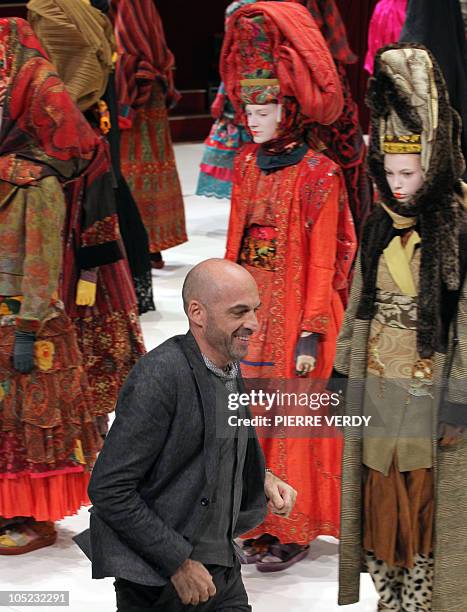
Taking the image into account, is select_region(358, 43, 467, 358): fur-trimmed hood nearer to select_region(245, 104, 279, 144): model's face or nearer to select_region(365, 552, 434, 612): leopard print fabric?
select_region(365, 552, 434, 612): leopard print fabric

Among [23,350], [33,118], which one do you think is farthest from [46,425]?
[33,118]

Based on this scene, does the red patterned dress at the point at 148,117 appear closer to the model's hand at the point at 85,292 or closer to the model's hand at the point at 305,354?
the model's hand at the point at 85,292

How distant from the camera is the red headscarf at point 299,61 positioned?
3.95 m

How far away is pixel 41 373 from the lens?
4.04 m

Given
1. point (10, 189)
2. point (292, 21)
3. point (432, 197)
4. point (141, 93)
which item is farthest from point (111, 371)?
point (141, 93)

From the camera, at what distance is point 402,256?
10.6 ft

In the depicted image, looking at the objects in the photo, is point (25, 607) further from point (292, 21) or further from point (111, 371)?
point (292, 21)

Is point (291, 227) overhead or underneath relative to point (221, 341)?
underneath

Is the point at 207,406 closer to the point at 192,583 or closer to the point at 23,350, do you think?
the point at 192,583

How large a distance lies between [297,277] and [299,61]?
720mm

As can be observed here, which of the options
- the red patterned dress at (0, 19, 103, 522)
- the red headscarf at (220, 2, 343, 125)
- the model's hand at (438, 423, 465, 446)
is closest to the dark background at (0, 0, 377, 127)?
the red headscarf at (220, 2, 343, 125)

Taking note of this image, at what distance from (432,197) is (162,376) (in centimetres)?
102

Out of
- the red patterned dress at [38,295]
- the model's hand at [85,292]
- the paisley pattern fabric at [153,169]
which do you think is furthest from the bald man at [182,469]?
the paisley pattern fabric at [153,169]

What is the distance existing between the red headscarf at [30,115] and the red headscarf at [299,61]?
0.65 m
